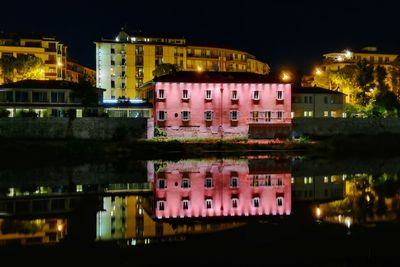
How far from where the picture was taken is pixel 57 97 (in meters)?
66.8

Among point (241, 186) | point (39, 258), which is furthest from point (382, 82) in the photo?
point (39, 258)

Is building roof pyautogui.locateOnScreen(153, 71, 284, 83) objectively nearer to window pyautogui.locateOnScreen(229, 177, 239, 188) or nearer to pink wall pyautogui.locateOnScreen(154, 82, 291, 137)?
pink wall pyautogui.locateOnScreen(154, 82, 291, 137)

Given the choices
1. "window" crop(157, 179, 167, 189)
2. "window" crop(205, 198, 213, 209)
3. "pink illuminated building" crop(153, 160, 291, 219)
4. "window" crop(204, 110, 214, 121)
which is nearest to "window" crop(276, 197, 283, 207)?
"pink illuminated building" crop(153, 160, 291, 219)

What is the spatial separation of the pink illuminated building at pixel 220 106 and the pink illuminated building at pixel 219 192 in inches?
753

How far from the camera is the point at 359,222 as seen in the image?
21656 millimetres

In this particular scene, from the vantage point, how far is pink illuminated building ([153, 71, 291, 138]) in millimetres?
63969

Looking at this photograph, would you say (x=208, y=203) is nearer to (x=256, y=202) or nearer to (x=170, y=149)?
(x=256, y=202)

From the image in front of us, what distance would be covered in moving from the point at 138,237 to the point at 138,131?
44782 millimetres

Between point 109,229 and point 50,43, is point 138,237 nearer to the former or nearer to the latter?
point 109,229

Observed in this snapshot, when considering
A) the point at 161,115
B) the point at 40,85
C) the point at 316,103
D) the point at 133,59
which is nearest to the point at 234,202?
the point at 161,115

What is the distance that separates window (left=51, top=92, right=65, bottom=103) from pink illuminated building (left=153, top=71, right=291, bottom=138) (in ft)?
39.0

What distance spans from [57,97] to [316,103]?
35995 mm

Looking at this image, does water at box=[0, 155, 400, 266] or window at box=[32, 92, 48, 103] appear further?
window at box=[32, 92, 48, 103]

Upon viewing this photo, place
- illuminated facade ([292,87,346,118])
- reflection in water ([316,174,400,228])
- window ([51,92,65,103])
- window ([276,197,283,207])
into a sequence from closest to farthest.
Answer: reflection in water ([316,174,400,228]) → window ([276,197,283,207]) → window ([51,92,65,103]) → illuminated facade ([292,87,346,118])
